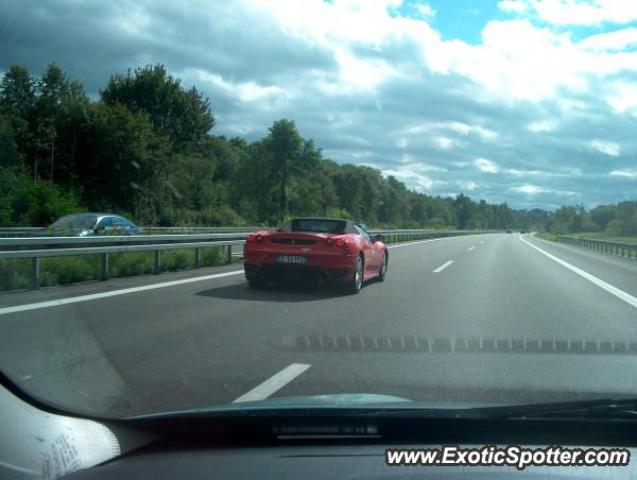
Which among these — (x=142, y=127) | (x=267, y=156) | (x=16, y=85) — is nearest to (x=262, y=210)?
(x=267, y=156)

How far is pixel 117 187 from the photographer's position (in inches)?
1602

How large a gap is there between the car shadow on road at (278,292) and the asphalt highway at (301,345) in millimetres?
39

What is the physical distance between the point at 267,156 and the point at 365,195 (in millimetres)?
37522

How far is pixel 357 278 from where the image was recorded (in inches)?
498

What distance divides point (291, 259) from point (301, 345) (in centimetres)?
441

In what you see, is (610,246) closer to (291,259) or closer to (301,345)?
(291,259)

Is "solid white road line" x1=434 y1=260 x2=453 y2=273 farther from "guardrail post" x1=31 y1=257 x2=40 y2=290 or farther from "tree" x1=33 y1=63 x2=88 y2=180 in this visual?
"tree" x1=33 y1=63 x2=88 y2=180

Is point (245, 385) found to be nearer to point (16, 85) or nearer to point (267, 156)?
point (16, 85)

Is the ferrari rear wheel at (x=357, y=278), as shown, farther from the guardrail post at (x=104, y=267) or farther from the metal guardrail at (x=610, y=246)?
the metal guardrail at (x=610, y=246)
